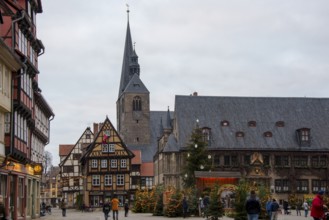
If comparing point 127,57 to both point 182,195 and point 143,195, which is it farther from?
point 182,195

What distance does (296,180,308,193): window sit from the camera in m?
82.5

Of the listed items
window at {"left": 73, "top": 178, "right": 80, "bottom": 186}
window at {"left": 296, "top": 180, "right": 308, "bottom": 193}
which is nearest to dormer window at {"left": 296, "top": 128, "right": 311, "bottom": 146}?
window at {"left": 296, "top": 180, "right": 308, "bottom": 193}

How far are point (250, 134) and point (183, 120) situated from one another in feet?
29.1

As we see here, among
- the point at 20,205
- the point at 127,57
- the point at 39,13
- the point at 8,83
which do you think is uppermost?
the point at 127,57

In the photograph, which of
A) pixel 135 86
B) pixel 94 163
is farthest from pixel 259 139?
pixel 135 86

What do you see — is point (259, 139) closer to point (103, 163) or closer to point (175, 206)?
point (103, 163)

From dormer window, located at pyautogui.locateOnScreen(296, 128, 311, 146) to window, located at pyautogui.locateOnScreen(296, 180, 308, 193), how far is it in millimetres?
5098

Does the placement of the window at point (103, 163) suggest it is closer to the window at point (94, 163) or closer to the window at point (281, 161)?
the window at point (94, 163)

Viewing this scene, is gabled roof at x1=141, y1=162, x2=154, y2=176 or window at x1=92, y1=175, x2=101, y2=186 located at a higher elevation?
gabled roof at x1=141, y1=162, x2=154, y2=176

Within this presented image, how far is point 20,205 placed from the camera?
4088cm

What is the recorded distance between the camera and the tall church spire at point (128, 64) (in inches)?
5492

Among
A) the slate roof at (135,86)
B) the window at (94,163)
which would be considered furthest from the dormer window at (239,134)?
the slate roof at (135,86)

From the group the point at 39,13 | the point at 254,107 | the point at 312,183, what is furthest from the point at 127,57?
the point at 39,13

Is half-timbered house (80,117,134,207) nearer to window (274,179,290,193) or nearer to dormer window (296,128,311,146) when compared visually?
window (274,179,290,193)
